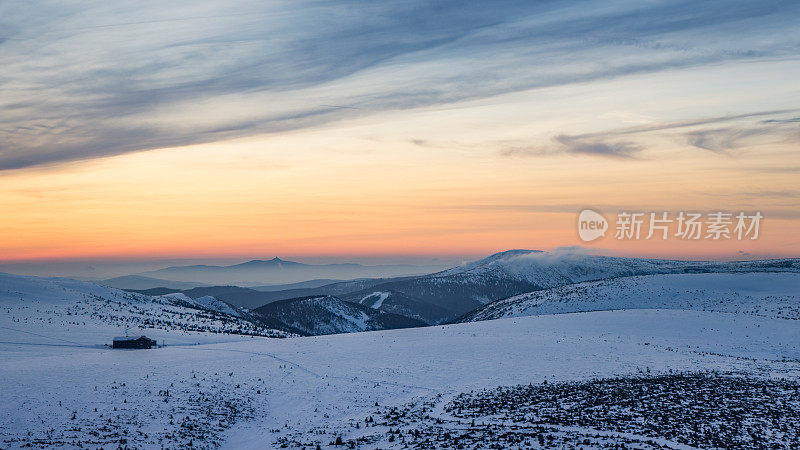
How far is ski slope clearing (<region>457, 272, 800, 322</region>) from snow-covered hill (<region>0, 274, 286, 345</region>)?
179ft

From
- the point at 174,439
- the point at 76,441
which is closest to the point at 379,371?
the point at 174,439

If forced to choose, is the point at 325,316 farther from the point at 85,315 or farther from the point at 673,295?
the point at 673,295

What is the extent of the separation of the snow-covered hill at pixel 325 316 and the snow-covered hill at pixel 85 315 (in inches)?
1933

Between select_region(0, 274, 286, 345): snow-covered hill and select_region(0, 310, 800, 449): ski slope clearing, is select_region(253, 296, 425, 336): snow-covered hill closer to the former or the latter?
select_region(0, 274, 286, 345): snow-covered hill

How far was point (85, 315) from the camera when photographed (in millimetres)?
79438

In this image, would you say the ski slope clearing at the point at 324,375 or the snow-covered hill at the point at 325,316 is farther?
the snow-covered hill at the point at 325,316

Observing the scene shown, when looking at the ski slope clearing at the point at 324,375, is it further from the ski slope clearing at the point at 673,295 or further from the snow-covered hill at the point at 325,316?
the snow-covered hill at the point at 325,316

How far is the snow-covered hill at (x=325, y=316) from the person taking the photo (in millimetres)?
160750

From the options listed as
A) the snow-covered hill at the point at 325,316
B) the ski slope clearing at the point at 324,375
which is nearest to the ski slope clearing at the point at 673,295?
the ski slope clearing at the point at 324,375

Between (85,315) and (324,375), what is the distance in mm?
54713

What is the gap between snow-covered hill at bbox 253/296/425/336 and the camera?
160750mm

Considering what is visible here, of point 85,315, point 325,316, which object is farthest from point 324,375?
point 325,316

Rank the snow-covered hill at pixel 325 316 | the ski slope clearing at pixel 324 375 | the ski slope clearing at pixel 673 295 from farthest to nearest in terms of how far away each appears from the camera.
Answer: the snow-covered hill at pixel 325 316 → the ski slope clearing at pixel 673 295 → the ski slope clearing at pixel 324 375

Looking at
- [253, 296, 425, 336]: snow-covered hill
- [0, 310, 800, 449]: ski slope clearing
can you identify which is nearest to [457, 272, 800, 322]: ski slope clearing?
[0, 310, 800, 449]: ski slope clearing
